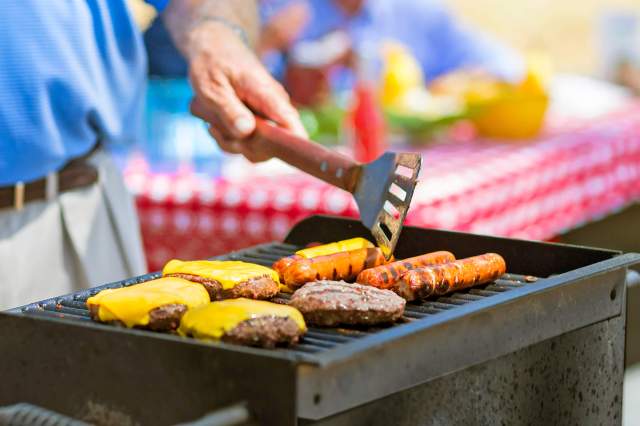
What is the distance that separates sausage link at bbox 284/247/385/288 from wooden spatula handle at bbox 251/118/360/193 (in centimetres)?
14

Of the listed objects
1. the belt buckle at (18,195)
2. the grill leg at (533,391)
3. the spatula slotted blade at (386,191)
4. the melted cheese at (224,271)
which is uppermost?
the spatula slotted blade at (386,191)

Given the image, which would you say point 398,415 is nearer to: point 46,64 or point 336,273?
point 336,273

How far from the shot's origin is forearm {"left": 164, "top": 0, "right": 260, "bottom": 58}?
261 centimetres

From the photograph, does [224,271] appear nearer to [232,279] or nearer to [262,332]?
[232,279]

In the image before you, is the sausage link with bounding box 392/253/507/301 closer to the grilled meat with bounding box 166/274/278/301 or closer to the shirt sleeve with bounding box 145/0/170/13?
the grilled meat with bounding box 166/274/278/301

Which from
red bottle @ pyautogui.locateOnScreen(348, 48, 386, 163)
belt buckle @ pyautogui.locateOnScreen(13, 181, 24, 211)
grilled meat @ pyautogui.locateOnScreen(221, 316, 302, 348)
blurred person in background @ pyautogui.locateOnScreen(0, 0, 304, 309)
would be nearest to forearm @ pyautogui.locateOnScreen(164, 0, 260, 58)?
blurred person in background @ pyautogui.locateOnScreen(0, 0, 304, 309)

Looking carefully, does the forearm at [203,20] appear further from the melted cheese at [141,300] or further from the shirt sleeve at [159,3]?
the melted cheese at [141,300]

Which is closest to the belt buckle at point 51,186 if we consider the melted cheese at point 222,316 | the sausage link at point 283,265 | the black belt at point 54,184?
the black belt at point 54,184

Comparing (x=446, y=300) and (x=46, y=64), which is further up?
(x=46, y=64)

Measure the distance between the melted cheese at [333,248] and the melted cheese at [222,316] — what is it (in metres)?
0.41

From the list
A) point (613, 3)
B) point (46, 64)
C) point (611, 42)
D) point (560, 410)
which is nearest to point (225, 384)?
point (560, 410)

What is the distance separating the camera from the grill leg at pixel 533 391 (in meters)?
1.80

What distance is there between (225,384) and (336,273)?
563 mm

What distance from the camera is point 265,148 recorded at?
7.55 feet
